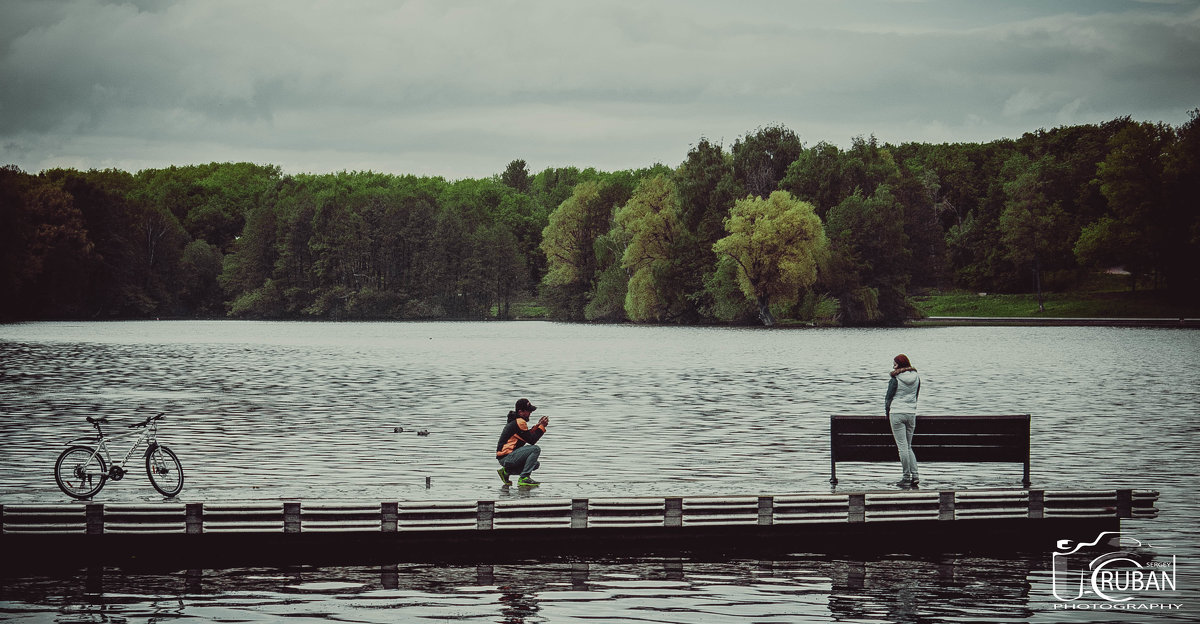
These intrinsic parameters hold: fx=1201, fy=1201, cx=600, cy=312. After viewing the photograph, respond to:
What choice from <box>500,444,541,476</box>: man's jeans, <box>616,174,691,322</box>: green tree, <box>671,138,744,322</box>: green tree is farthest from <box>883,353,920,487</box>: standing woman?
<box>616,174,691,322</box>: green tree

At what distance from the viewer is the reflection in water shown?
1351 cm

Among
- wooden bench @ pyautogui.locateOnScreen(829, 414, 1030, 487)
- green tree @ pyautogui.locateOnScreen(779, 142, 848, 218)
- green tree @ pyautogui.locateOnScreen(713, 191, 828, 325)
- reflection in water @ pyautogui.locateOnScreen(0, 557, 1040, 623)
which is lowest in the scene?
reflection in water @ pyautogui.locateOnScreen(0, 557, 1040, 623)

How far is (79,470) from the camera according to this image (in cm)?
1830

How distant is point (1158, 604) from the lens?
14062 millimetres

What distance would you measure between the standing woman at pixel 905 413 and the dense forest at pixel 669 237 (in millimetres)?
90812

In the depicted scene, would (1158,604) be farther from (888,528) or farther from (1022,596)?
(888,528)

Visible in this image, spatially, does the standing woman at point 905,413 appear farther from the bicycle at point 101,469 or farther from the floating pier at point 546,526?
the bicycle at point 101,469

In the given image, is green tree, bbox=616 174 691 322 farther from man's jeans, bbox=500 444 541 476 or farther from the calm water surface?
man's jeans, bbox=500 444 541 476

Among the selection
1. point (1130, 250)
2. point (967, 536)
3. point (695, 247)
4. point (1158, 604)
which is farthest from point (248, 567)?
point (1130, 250)

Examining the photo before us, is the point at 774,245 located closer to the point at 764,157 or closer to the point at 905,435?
the point at 764,157

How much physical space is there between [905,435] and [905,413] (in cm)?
41

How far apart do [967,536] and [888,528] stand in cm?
120

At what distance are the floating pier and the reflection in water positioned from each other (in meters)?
0.45

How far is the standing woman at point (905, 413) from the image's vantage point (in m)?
18.7
